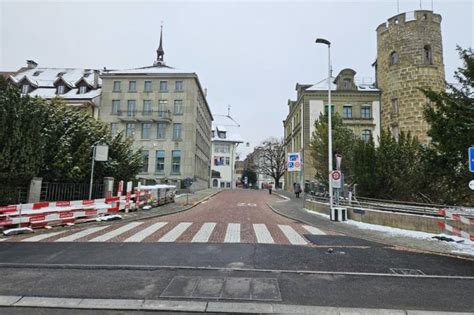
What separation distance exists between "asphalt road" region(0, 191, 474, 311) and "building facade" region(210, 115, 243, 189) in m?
69.8

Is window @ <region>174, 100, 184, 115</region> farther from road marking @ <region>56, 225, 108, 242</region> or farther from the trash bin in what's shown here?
road marking @ <region>56, 225, 108, 242</region>

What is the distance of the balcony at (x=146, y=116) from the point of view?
4503cm

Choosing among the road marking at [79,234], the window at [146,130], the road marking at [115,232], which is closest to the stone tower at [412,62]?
the window at [146,130]

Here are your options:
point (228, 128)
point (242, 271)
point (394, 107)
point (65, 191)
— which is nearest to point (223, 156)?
point (228, 128)

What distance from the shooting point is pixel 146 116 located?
45.3 meters

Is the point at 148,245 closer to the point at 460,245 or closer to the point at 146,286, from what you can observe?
the point at 146,286

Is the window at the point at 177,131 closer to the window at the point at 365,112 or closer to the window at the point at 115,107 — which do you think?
the window at the point at 115,107

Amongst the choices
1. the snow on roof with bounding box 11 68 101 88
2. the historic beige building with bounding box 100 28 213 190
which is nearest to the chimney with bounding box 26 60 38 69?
the snow on roof with bounding box 11 68 101 88

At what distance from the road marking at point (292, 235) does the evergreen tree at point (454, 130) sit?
Answer: 273 inches

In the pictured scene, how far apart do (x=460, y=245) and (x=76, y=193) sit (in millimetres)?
17324

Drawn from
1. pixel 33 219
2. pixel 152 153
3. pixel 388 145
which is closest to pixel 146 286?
pixel 33 219

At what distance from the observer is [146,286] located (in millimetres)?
5629

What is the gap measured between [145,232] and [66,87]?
142 feet

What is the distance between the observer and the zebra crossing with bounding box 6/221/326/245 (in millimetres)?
9852
